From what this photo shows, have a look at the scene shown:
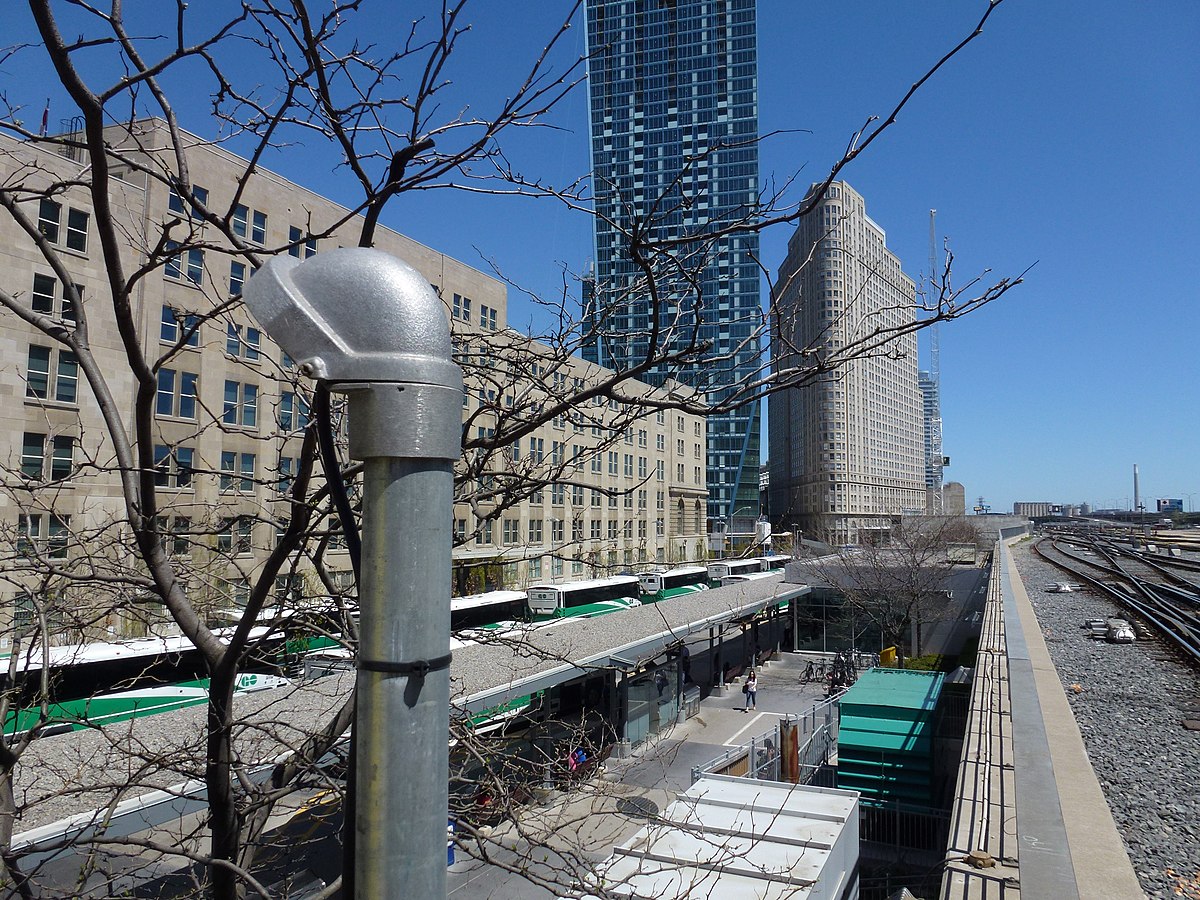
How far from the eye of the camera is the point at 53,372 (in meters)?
21.1

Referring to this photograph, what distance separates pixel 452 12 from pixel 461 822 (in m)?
3.40

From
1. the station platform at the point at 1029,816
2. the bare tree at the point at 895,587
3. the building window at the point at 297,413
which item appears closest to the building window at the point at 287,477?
the building window at the point at 297,413

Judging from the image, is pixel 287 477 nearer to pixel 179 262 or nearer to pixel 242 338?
pixel 242 338

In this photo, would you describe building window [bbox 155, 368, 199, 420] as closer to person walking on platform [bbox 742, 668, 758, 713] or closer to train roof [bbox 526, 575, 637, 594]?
train roof [bbox 526, 575, 637, 594]

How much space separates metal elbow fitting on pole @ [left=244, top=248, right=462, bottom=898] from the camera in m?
1.48

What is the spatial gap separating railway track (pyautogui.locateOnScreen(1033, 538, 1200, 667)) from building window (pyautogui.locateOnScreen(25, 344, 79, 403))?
27.4 m

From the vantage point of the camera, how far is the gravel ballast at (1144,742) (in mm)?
6250

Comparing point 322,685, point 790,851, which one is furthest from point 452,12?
point 322,685

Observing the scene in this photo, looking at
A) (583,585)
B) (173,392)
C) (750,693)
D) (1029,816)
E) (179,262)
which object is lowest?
(750,693)

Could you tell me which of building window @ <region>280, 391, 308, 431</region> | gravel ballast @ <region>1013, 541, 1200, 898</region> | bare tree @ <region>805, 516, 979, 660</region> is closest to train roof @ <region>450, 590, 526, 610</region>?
bare tree @ <region>805, 516, 979, 660</region>

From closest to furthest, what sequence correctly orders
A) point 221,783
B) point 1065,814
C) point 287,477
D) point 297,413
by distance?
point 221,783 < point 287,477 < point 297,413 < point 1065,814

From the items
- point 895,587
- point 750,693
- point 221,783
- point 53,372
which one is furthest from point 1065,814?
point 895,587

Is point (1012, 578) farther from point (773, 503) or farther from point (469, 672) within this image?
point (773, 503)

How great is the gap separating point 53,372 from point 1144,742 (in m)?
25.1
